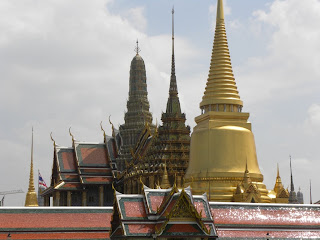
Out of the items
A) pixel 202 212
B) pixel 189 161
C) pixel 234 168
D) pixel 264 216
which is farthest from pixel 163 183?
pixel 202 212

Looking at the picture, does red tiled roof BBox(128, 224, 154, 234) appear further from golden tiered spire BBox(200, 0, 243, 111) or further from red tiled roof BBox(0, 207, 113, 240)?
golden tiered spire BBox(200, 0, 243, 111)

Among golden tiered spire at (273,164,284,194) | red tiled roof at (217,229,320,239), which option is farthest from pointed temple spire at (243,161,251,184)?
red tiled roof at (217,229,320,239)

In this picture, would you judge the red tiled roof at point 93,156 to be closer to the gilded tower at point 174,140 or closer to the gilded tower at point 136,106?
the gilded tower at point 136,106

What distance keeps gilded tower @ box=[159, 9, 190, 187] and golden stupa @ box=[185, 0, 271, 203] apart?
147 inches

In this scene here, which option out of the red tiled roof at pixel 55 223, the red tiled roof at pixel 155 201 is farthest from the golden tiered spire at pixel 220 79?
the red tiled roof at pixel 155 201

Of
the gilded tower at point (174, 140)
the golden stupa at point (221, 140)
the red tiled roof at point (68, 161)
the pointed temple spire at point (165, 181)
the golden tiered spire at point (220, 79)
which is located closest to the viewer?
the golden stupa at point (221, 140)

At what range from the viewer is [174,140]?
58.5 metres

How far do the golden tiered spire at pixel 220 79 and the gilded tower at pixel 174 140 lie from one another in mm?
5865

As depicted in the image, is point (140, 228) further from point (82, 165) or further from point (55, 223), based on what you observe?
point (82, 165)

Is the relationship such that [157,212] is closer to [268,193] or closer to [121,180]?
[268,193]

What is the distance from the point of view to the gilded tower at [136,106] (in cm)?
7538

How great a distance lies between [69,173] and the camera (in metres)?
A: 70.0

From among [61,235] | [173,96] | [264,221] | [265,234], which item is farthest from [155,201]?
[173,96]

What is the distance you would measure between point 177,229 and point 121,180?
37.5 metres
